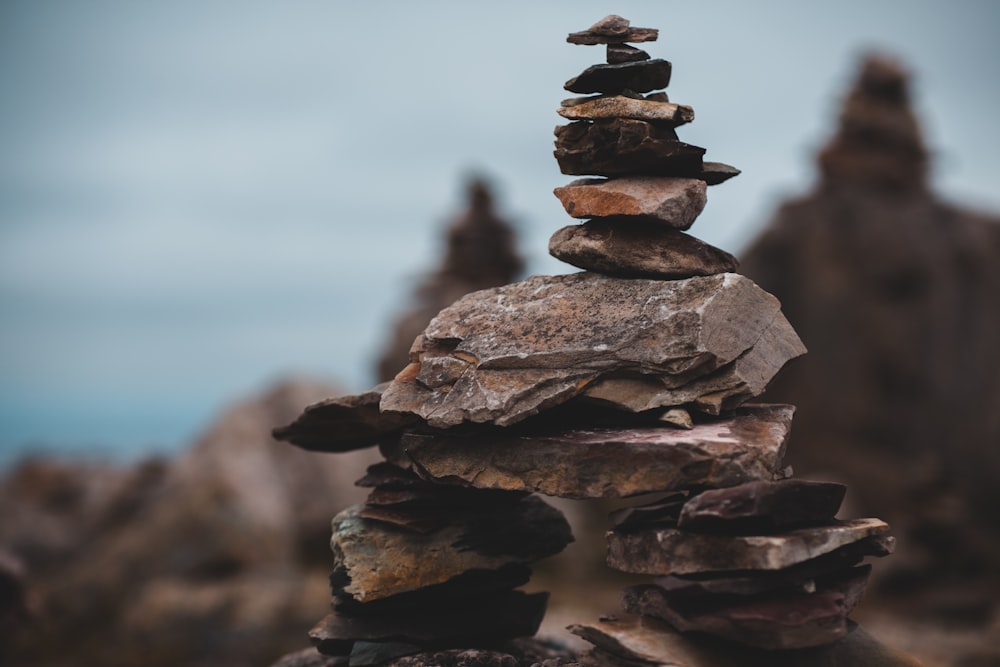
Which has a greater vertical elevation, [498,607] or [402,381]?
[402,381]

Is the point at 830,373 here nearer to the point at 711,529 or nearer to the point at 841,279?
the point at 841,279

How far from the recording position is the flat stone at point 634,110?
802 centimetres

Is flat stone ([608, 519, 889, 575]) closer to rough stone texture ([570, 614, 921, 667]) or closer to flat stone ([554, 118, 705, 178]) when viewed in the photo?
rough stone texture ([570, 614, 921, 667])

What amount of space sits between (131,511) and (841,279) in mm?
16392

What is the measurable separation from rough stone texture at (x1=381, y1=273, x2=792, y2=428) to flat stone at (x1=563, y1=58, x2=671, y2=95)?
1562 millimetres

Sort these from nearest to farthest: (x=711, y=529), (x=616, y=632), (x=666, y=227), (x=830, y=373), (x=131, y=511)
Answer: (x=711, y=529)
(x=616, y=632)
(x=666, y=227)
(x=131, y=511)
(x=830, y=373)

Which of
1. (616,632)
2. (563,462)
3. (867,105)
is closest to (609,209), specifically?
(563,462)

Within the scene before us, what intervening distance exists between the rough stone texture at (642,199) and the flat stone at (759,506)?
2.27 m

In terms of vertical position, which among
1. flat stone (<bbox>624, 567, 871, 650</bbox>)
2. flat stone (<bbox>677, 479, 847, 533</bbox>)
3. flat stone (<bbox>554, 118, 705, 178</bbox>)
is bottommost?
flat stone (<bbox>624, 567, 871, 650</bbox>)

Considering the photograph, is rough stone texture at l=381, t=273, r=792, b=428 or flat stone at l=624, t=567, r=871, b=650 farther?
rough stone texture at l=381, t=273, r=792, b=428

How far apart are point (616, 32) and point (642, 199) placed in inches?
55.1

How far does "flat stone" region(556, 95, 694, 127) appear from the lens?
8.02 m

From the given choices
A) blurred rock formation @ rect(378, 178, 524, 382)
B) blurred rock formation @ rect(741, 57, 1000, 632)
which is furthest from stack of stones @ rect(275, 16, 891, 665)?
blurred rock formation @ rect(741, 57, 1000, 632)

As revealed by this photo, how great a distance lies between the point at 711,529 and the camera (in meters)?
7.18
